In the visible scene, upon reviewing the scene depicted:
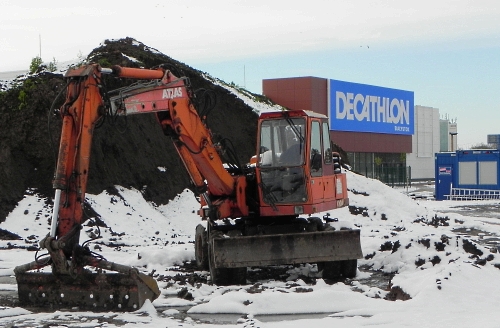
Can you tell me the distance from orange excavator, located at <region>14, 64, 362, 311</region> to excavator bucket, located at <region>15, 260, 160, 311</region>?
0.04ft

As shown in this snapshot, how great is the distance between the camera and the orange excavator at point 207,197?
1048cm

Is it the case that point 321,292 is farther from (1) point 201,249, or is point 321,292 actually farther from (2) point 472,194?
(2) point 472,194

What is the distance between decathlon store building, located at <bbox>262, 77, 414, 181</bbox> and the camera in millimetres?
52444

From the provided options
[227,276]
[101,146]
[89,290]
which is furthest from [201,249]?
[101,146]

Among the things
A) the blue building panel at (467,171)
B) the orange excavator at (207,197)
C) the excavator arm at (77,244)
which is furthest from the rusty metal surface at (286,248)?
the blue building panel at (467,171)

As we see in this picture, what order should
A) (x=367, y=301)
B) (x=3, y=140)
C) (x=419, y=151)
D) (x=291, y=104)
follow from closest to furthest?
(x=367, y=301)
(x=3, y=140)
(x=291, y=104)
(x=419, y=151)

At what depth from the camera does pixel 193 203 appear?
24.6 metres

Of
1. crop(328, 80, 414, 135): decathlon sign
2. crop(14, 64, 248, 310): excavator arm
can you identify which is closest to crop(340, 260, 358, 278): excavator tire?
crop(14, 64, 248, 310): excavator arm

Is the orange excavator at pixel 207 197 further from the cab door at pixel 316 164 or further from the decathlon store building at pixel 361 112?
the decathlon store building at pixel 361 112

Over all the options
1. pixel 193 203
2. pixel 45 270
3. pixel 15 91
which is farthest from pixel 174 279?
pixel 15 91

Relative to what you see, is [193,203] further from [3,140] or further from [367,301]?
[367,301]

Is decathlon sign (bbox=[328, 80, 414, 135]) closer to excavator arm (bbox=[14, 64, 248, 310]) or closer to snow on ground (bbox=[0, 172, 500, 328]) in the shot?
snow on ground (bbox=[0, 172, 500, 328])

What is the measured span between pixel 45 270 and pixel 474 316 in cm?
578

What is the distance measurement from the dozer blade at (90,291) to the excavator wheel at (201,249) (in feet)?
11.7
